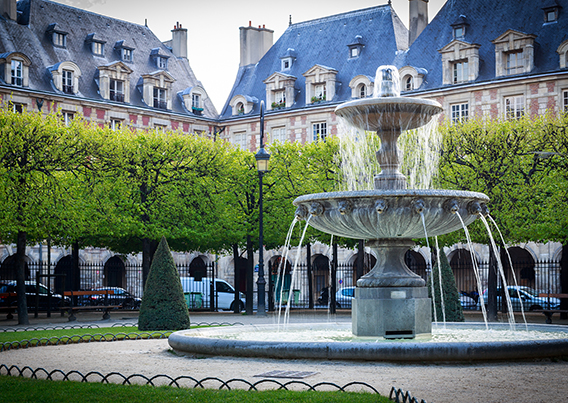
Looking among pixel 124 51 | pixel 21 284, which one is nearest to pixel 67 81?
pixel 124 51

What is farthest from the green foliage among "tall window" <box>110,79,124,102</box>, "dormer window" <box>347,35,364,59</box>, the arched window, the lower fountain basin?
"tall window" <box>110,79,124,102</box>

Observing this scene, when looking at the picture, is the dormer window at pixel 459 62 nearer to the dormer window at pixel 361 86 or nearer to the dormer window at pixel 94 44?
the dormer window at pixel 361 86

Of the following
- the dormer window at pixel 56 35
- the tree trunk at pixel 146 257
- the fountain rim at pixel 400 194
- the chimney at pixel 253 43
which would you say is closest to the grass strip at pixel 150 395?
the fountain rim at pixel 400 194

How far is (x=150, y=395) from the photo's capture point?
7.44 m

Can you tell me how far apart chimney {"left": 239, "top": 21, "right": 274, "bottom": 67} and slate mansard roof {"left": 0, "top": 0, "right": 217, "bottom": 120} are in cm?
370

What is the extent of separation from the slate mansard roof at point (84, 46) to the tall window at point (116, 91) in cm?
59

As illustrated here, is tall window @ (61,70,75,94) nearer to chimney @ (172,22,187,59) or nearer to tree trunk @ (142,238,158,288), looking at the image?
chimney @ (172,22,187,59)

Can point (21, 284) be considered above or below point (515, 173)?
below

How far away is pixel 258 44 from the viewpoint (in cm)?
4988

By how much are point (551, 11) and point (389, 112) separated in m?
28.1

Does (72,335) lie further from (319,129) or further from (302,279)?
(319,129)

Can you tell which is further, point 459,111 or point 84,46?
point 84,46

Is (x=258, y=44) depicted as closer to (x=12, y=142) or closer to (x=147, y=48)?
(x=147, y=48)

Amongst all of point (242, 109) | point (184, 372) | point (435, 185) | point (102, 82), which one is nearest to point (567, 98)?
point (435, 185)
